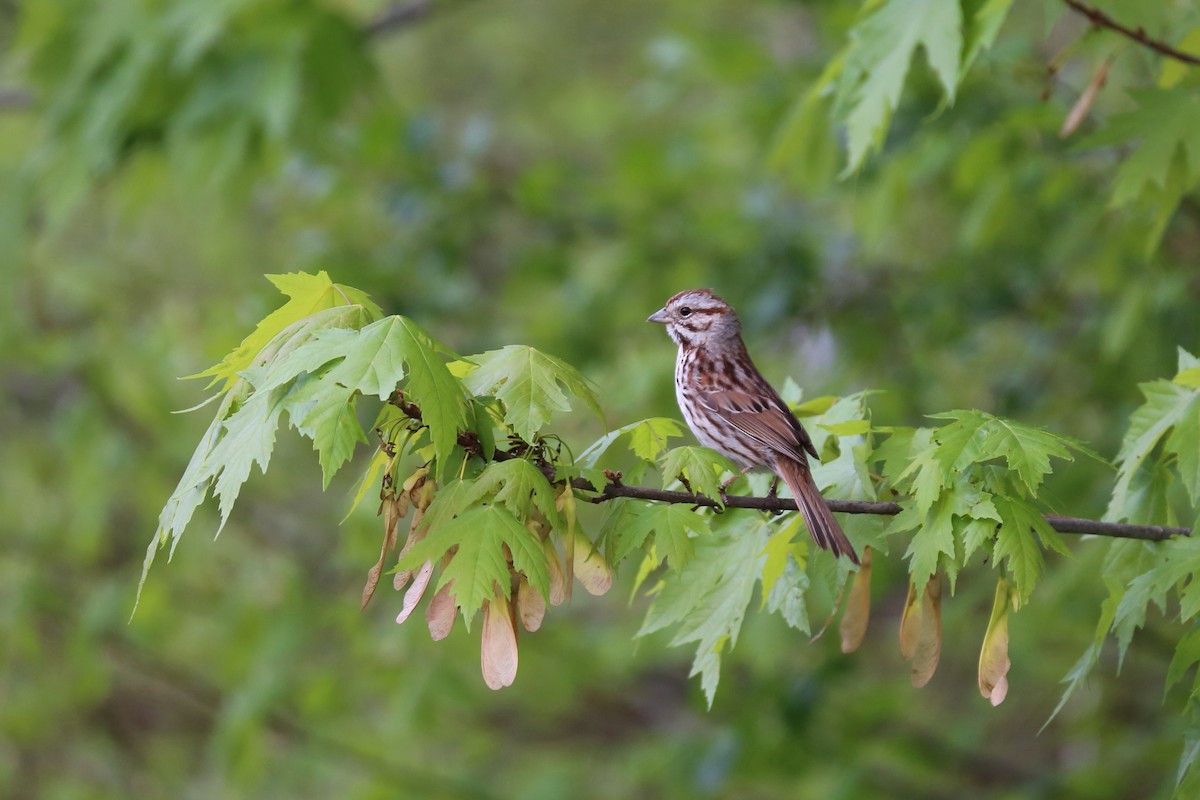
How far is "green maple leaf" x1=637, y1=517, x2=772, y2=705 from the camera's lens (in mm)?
2920

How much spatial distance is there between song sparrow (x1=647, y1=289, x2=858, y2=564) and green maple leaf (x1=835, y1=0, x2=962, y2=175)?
0.81 m

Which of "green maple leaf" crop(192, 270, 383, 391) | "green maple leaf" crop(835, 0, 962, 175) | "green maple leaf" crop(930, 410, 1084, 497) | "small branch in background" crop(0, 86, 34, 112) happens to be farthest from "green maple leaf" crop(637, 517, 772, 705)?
"small branch in background" crop(0, 86, 34, 112)

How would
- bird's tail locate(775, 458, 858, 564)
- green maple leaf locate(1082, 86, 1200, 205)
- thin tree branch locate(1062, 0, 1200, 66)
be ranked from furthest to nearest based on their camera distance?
green maple leaf locate(1082, 86, 1200, 205) → thin tree branch locate(1062, 0, 1200, 66) → bird's tail locate(775, 458, 858, 564)

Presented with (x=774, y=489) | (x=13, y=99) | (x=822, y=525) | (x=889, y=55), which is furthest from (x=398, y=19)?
(x=822, y=525)

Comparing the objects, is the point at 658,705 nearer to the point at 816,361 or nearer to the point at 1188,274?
the point at 816,361

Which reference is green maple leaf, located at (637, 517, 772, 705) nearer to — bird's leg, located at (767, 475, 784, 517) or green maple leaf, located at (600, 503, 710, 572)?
bird's leg, located at (767, 475, 784, 517)

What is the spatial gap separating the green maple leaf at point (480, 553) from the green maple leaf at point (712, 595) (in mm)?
565

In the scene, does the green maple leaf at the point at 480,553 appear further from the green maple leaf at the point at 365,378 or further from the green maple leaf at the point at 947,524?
the green maple leaf at the point at 947,524

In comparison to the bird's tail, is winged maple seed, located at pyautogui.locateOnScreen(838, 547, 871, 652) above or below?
below

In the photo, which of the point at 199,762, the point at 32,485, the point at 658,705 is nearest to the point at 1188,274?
the point at 658,705

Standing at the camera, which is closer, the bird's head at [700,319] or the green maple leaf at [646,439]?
the green maple leaf at [646,439]

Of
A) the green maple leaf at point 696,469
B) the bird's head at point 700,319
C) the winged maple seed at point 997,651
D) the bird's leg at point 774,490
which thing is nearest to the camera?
the winged maple seed at point 997,651

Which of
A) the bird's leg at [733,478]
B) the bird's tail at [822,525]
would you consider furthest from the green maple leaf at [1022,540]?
the bird's leg at [733,478]

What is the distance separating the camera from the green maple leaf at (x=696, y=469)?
8.93ft
